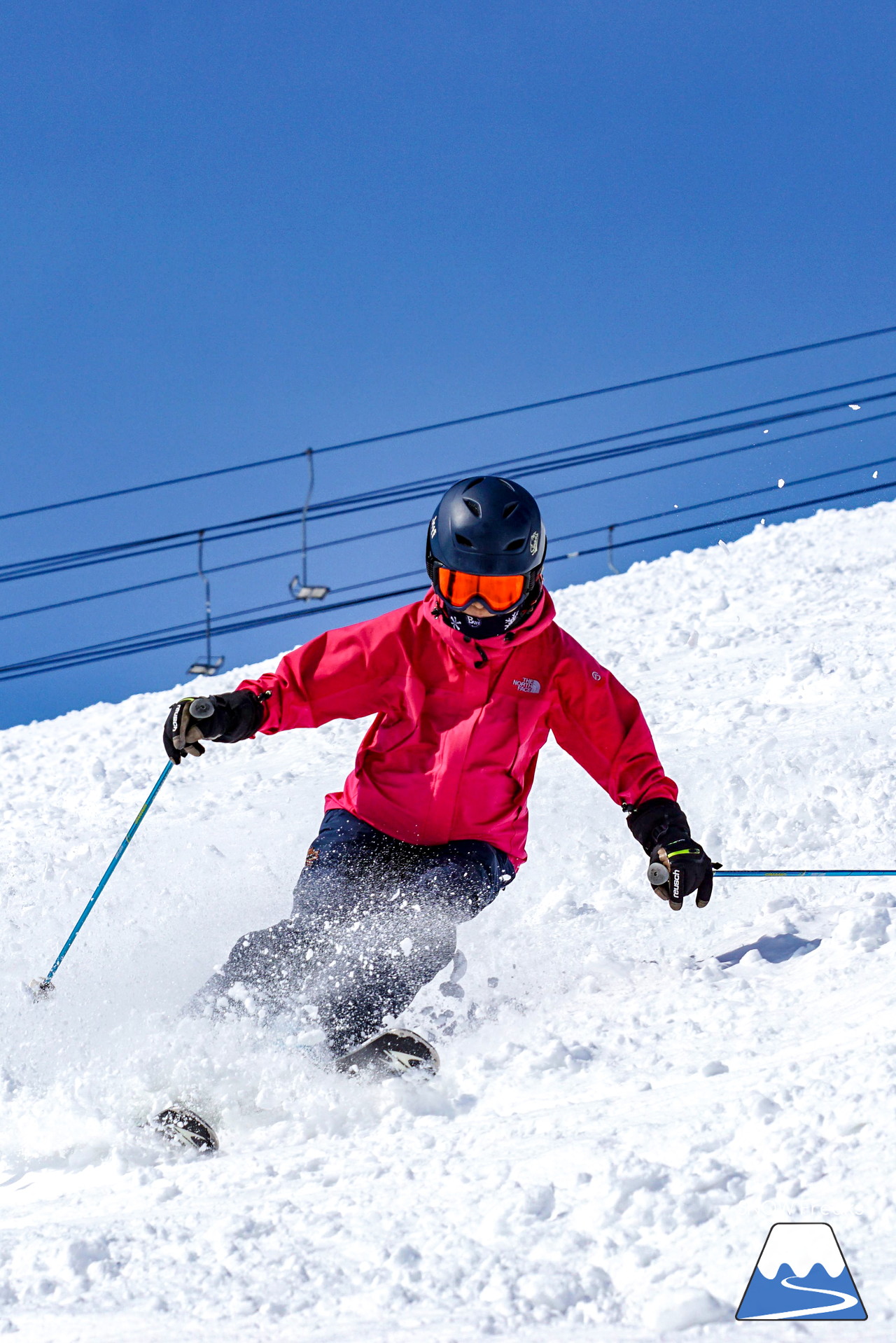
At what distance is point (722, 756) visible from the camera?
6785mm

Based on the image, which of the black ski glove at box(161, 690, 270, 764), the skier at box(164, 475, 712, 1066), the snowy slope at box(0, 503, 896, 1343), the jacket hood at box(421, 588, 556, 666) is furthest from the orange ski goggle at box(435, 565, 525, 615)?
the snowy slope at box(0, 503, 896, 1343)

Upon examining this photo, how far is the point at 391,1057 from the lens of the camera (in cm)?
324

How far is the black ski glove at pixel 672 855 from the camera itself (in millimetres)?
3707

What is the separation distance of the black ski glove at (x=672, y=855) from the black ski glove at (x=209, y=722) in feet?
4.44

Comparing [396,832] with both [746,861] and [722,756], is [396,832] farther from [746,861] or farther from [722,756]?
[722,756]

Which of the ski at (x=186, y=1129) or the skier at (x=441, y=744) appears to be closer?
the ski at (x=186, y=1129)

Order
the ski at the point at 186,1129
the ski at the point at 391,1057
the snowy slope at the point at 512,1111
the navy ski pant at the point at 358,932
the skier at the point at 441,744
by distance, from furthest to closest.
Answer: the skier at the point at 441,744
the navy ski pant at the point at 358,932
the ski at the point at 391,1057
the ski at the point at 186,1129
the snowy slope at the point at 512,1111

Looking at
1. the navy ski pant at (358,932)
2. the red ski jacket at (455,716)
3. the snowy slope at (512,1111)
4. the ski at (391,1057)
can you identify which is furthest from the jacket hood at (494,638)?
the ski at (391,1057)

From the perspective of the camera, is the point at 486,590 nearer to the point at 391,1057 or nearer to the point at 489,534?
the point at 489,534

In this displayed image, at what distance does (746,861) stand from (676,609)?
588 cm

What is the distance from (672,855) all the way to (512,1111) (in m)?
1.09

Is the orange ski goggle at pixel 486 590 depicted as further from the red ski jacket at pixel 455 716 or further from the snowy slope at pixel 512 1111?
the snowy slope at pixel 512 1111

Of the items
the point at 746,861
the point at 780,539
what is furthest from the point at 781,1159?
the point at 780,539

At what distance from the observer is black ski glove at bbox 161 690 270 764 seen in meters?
3.88
